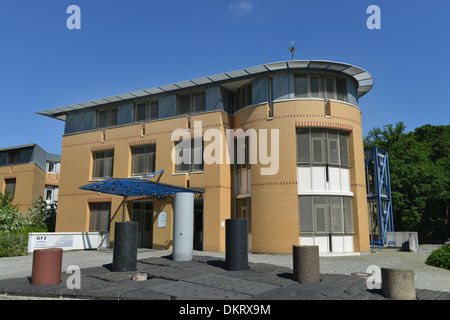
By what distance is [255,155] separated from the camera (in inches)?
790

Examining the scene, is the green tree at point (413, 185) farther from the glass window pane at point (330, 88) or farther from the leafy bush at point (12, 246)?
the leafy bush at point (12, 246)

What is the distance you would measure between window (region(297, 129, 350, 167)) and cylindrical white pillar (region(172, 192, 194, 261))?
7298mm

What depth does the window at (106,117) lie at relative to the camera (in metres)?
26.0

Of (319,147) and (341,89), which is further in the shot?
(341,89)

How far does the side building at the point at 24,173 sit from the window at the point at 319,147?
26146 millimetres

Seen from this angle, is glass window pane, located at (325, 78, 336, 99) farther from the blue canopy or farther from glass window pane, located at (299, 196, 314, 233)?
the blue canopy

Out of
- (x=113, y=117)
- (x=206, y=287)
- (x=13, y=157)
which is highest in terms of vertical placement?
(x=113, y=117)

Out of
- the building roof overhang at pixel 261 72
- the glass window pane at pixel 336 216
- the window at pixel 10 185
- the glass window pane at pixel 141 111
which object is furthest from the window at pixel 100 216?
the window at pixel 10 185

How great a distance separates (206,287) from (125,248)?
3854 millimetres

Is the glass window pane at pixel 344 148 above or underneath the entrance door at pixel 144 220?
above

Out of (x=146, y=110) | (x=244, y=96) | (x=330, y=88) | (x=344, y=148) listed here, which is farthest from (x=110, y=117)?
(x=344, y=148)

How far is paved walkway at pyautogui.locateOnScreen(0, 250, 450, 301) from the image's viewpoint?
8273 mm

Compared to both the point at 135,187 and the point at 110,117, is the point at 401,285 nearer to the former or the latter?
the point at 135,187
